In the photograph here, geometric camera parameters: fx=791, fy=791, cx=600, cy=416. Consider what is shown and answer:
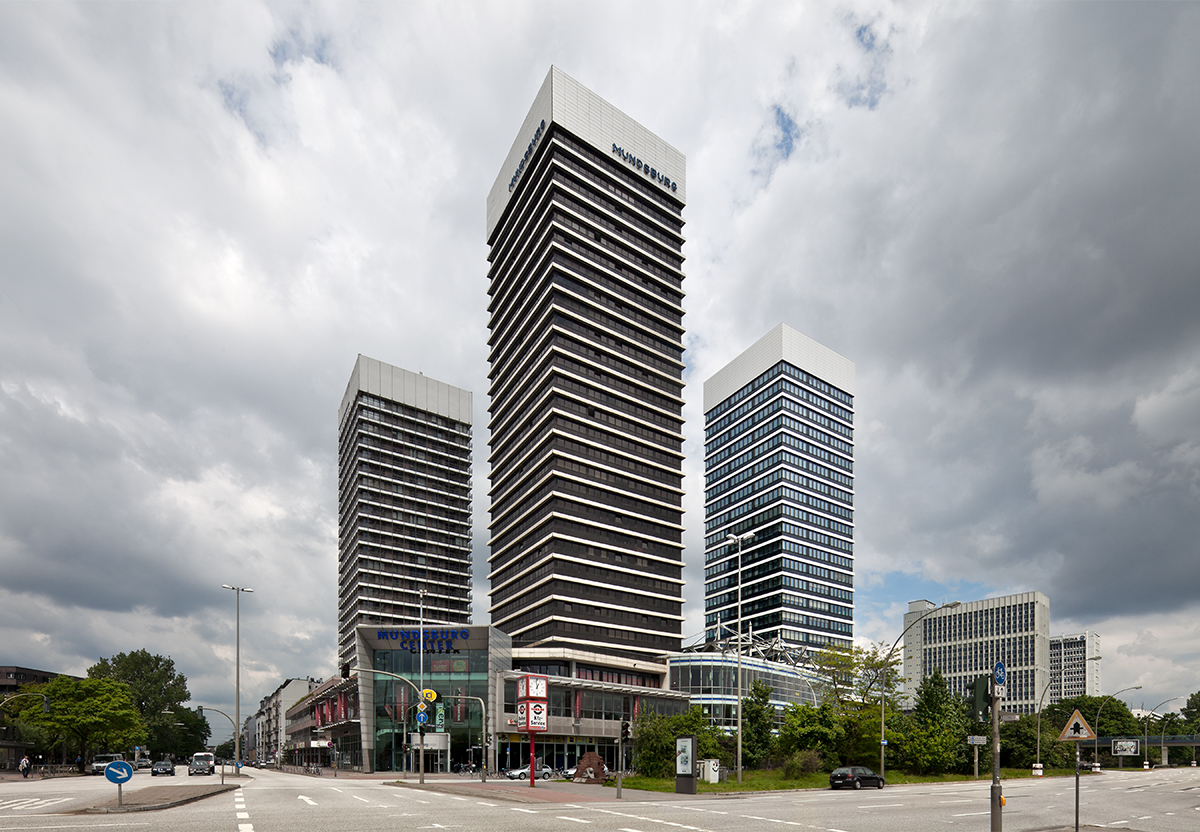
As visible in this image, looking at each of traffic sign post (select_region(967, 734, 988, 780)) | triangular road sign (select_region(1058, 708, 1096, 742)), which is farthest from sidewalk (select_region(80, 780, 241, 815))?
traffic sign post (select_region(967, 734, 988, 780))

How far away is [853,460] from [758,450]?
82.1ft

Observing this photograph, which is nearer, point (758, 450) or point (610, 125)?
point (610, 125)

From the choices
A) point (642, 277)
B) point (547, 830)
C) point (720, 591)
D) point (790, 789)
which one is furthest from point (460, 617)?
point (547, 830)

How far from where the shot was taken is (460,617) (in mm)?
174000

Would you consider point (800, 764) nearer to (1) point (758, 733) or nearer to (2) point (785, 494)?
(1) point (758, 733)

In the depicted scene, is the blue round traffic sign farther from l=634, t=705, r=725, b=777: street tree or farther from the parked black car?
the parked black car

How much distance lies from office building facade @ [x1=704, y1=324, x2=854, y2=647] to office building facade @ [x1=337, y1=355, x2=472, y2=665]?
192 feet

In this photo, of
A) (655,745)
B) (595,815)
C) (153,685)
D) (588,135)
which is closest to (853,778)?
(655,745)

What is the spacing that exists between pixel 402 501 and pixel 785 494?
265 feet

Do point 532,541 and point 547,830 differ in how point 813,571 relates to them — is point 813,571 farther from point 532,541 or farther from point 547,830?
point 547,830

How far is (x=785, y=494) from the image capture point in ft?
536

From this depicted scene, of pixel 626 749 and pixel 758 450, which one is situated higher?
pixel 758 450

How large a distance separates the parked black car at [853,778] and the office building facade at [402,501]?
405 feet

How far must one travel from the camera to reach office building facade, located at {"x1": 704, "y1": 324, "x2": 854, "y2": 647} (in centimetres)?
16038
